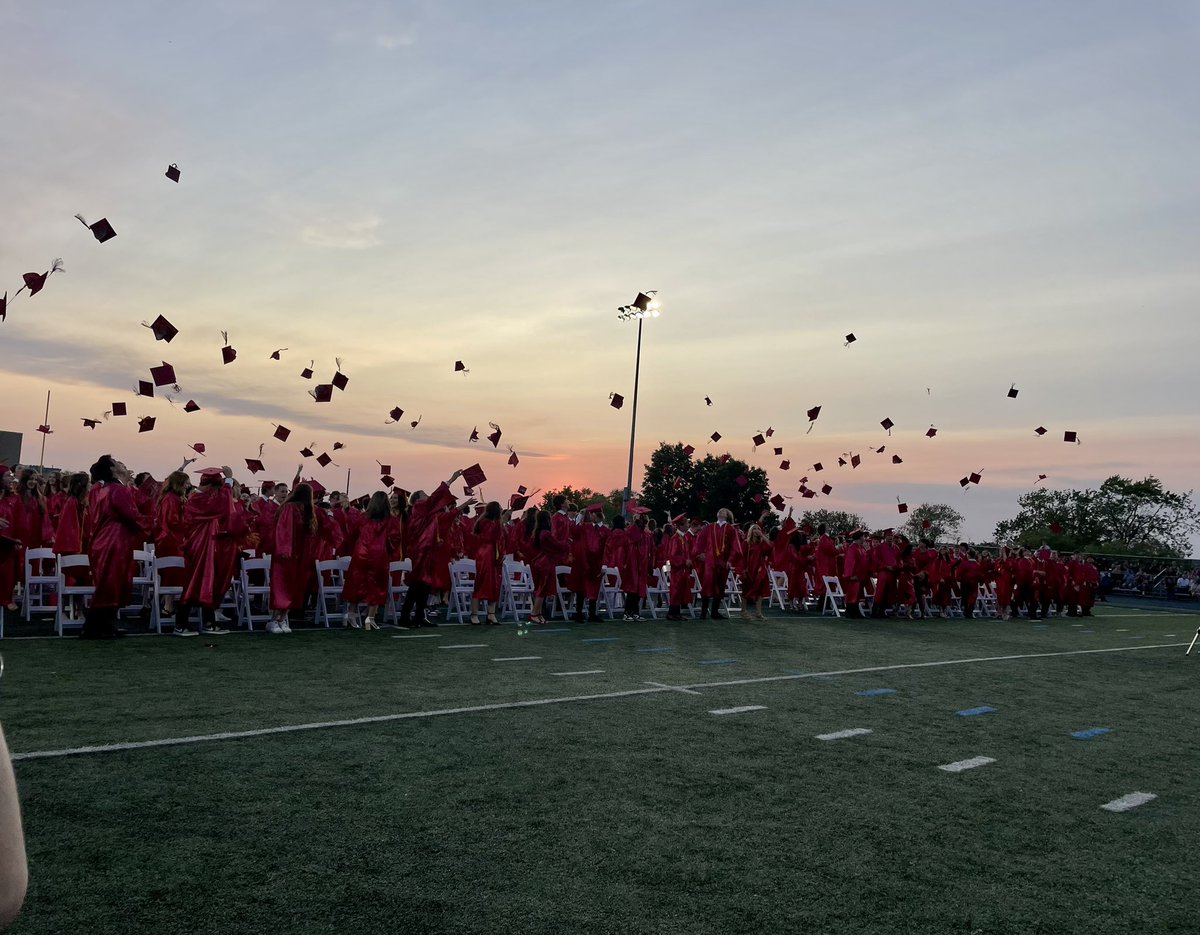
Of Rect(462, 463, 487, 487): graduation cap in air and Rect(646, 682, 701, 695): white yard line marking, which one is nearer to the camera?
Rect(646, 682, 701, 695): white yard line marking

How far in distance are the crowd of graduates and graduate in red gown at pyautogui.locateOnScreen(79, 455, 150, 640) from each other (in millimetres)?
16

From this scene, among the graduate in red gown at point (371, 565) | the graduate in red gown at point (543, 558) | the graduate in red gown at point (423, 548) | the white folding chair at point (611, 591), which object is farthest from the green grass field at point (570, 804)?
the white folding chair at point (611, 591)

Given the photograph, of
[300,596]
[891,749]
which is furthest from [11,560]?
[891,749]

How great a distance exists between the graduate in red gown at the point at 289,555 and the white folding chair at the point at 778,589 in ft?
40.7

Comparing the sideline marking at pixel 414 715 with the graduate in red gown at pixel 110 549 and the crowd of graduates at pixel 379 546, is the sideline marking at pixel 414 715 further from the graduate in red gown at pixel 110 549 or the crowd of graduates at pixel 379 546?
the crowd of graduates at pixel 379 546

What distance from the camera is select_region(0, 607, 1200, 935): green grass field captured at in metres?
3.80

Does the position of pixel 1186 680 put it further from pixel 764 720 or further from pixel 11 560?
pixel 11 560

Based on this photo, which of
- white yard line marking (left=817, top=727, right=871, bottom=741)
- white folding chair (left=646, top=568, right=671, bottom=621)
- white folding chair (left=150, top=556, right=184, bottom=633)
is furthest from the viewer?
white folding chair (left=646, top=568, right=671, bottom=621)

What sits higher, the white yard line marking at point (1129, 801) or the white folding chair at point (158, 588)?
the white folding chair at point (158, 588)

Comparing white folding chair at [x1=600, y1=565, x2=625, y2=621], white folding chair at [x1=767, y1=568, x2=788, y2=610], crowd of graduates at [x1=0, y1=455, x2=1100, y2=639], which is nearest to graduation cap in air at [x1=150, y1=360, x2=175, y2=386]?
crowd of graduates at [x1=0, y1=455, x2=1100, y2=639]

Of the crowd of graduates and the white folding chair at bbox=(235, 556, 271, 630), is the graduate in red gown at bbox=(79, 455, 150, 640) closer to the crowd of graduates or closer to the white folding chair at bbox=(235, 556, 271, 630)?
the crowd of graduates

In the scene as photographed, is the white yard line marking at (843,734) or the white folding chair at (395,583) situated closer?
the white yard line marking at (843,734)

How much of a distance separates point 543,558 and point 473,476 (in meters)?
2.15

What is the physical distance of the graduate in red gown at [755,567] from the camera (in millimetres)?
18938
